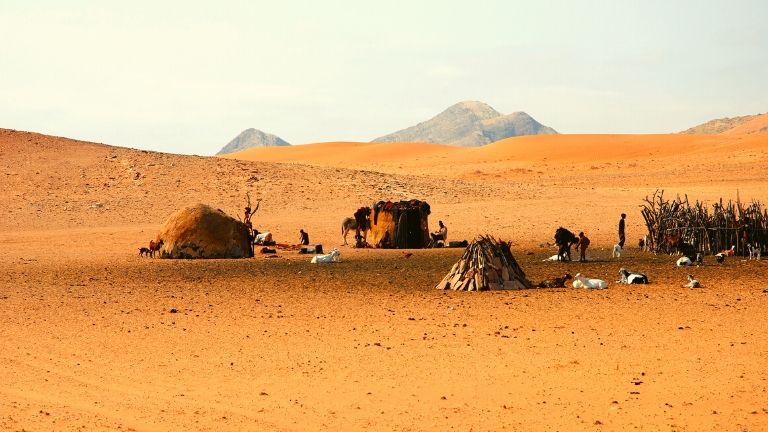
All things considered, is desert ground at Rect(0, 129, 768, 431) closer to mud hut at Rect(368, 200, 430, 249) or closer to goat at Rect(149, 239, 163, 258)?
goat at Rect(149, 239, 163, 258)

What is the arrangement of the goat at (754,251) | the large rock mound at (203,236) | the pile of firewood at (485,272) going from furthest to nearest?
the large rock mound at (203,236)
the goat at (754,251)
the pile of firewood at (485,272)

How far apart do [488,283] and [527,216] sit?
52.7 ft

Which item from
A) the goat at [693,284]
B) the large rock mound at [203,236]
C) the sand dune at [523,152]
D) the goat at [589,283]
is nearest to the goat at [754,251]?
the goat at [693,284]

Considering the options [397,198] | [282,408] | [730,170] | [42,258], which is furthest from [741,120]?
[282,408]

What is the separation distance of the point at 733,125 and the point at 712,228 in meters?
124

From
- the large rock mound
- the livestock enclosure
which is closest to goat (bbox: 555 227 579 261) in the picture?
the livestock enclosure

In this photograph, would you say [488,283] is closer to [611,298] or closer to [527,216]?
[611,298]

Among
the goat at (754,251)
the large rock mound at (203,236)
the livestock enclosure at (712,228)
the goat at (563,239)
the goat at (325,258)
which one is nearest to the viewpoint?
the goat at (563,239)

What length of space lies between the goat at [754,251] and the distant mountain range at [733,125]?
10474 cm

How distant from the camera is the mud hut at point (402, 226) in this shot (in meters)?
25.7

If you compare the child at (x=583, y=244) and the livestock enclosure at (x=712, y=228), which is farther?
the livestock enclosure at (x=712, y=228)

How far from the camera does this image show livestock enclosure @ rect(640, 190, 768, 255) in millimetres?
22031

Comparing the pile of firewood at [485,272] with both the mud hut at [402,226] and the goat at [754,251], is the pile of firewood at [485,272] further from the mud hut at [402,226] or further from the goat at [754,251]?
the mud hut at [402,226]

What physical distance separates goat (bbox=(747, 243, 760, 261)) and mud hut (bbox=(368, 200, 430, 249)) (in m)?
7.96
